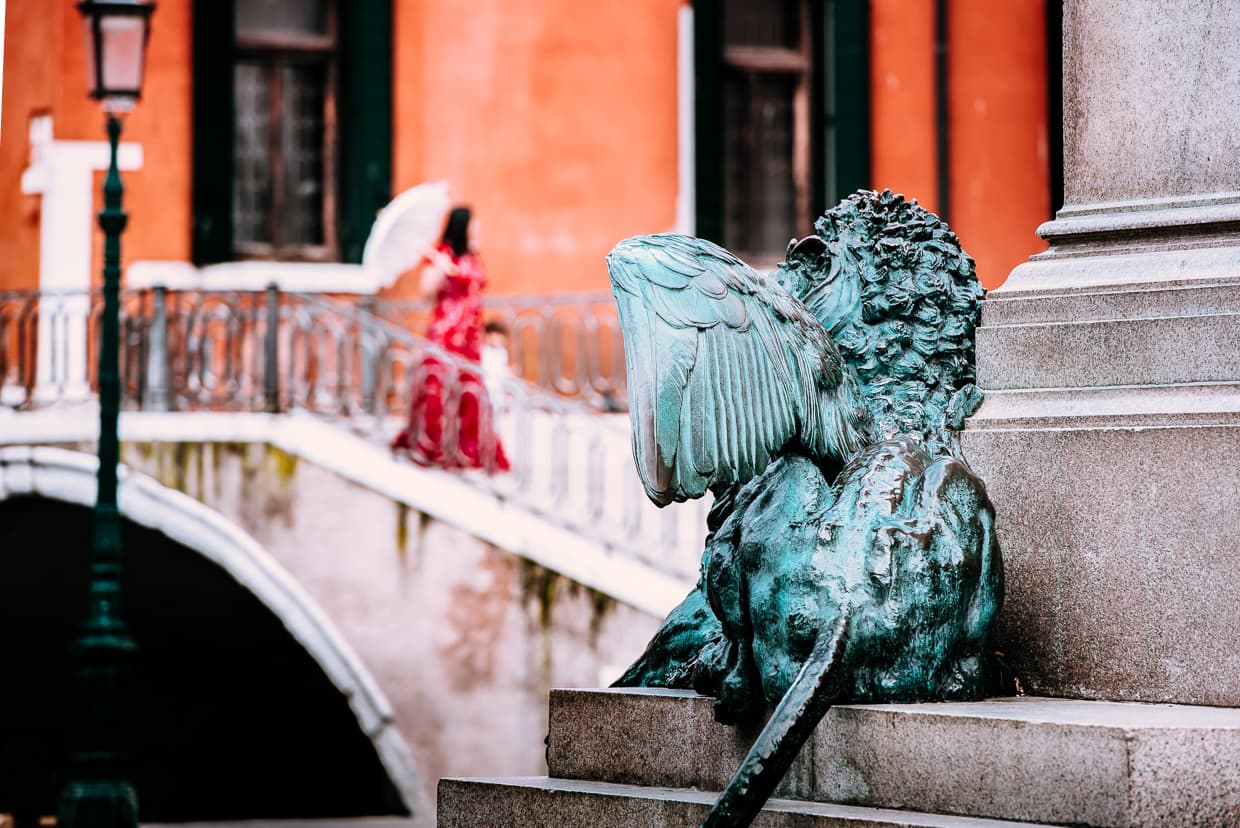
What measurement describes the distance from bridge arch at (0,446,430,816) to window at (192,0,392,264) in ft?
8.76

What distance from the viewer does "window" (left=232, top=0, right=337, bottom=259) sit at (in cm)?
1767

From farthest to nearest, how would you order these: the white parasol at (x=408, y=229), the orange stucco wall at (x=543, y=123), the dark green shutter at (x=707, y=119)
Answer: the dark green shutter at (x=707, y=119), the orange stucco wall at (x=543, y=123), the white parasol at (x=408, y=229)

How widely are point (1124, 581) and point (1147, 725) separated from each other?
0.72 metres

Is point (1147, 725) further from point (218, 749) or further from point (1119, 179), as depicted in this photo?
point (218, 749)

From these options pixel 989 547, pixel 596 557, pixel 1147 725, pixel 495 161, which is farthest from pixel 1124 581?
pixel 495 161

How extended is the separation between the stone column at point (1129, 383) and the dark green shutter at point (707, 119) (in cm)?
1288

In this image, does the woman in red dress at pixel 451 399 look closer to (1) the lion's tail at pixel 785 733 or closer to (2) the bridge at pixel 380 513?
(2) the bridge at pixel 380 513

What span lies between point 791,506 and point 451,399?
412 inches

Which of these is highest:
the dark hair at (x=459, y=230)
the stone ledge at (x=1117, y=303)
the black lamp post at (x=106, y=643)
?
the dark hair at (x=459, y=230)

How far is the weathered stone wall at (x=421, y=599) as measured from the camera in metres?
14.6

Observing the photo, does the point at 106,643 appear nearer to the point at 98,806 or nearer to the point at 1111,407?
the point at 98,806

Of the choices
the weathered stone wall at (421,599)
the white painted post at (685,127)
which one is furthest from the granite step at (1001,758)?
the white painted post at (685,127)

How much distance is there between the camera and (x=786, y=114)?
1898 cm

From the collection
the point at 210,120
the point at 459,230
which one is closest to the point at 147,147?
the point at 210,120
